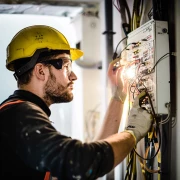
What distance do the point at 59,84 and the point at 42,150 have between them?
470mm

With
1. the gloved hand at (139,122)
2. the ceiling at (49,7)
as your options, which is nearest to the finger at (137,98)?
the gloved hand at (139,122)

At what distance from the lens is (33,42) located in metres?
1.44

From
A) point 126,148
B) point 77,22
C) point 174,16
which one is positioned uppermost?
point 77,22

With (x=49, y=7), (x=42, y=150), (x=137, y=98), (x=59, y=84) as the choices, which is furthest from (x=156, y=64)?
(x=49, y=7)

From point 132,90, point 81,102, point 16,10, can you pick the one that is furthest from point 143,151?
point 16,10

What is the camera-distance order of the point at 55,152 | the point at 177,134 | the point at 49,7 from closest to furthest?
the point at 55,152, the point at 177,134, the point at 49,7

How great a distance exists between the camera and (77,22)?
2592 mm

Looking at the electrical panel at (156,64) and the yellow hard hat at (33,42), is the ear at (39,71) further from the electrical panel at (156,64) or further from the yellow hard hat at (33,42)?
the electrical panel at (156,64)

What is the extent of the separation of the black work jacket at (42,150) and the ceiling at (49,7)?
1.31 metres

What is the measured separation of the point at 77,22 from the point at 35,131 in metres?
1.73

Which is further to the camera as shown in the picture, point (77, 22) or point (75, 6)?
point (77, 22)

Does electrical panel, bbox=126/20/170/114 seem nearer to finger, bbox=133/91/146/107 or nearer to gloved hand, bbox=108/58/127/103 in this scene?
finger, bbox=133/91/146/107

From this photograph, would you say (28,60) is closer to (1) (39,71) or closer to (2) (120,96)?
(1) (39,71)

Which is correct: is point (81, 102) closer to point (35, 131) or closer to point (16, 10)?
point (16, 10)
